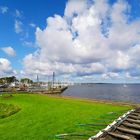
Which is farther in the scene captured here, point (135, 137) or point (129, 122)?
point (129, 122)

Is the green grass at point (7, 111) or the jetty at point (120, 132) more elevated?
the green grass at point (7, 111)

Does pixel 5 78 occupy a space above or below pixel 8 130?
above

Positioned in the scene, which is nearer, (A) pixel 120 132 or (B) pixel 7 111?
(A) pixel 120 132

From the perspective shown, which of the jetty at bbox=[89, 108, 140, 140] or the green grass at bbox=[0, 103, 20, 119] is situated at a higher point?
the green grass at bbox=[0, 103, 20, 119]

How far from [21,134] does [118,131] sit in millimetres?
5831

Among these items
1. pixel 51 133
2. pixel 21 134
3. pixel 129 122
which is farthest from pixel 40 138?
pixel 129 122

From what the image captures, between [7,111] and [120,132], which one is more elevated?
[7,111]

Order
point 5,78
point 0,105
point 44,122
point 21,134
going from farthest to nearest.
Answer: point 5,78, point 0,105, point 44,122, point 21,134

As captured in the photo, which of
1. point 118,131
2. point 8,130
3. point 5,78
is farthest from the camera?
point 5,78

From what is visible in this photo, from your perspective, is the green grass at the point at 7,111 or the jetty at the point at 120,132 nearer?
the jetty at the point at 120,132

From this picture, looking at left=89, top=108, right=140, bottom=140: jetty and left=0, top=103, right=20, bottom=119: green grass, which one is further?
left=0, top=103, right=20, bottom=119: green grass

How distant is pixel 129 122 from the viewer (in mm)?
12906

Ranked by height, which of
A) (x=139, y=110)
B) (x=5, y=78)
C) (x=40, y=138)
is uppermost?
(x=5, y=78)

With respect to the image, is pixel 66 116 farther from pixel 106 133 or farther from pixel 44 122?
pixel 106 133
